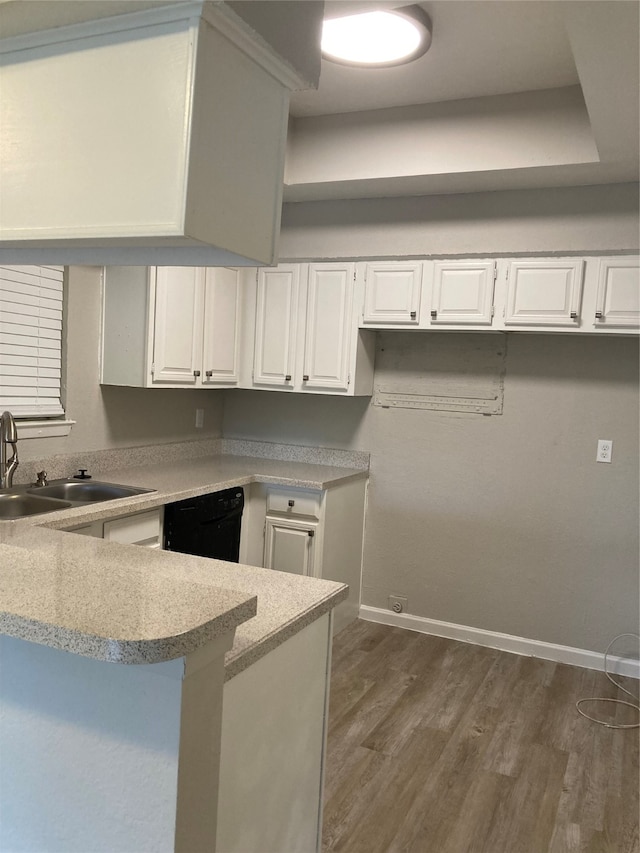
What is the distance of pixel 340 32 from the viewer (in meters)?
2.49

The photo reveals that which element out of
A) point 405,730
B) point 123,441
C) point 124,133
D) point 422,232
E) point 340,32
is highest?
point 340,32

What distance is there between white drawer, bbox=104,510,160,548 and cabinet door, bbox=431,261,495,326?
1.80 metres

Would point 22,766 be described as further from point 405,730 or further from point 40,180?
point 405,730

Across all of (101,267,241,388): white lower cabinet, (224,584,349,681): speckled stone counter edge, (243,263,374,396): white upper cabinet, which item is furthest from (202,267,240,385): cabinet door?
(224,584,349,681): speckled stone counter edge

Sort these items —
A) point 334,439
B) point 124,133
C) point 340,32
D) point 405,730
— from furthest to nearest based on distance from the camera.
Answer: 1. point 334,439
2. point 405,730
3. point 340,32
4. point 124,133

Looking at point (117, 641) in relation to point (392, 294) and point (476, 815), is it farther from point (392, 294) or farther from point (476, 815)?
point (392, 294)

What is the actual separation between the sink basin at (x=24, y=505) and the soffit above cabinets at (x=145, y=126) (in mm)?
1756

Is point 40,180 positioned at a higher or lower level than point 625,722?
higher

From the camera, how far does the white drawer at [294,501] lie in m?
3.70

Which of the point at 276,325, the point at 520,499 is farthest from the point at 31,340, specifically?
the point at 520,499

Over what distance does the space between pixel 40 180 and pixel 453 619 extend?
3444 millimetres

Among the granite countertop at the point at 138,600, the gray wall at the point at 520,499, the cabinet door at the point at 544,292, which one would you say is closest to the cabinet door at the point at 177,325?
the gray wall at the point at 520,499

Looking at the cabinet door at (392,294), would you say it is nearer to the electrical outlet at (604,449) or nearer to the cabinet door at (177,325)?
the cabinet door at (177,325)

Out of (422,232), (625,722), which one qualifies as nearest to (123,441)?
(422,232)
